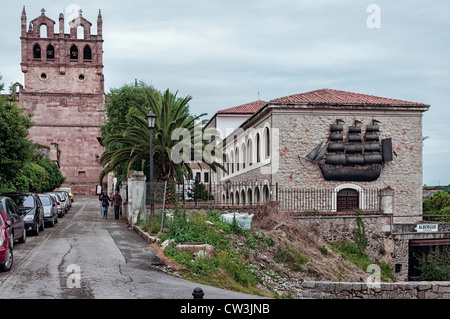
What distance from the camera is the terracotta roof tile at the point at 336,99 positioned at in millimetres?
28941

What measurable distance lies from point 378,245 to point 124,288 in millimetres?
17892

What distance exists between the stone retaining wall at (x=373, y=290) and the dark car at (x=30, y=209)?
1046 centimetres

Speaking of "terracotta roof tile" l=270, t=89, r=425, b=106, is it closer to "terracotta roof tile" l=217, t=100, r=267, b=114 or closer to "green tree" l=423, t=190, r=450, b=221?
"green tree" l=423, t=190, r=450, b=221

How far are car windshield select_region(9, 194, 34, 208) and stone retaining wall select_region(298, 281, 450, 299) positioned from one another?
36.7 ft

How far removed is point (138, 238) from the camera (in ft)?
60.5

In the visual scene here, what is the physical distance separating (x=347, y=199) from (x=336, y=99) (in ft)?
19.5

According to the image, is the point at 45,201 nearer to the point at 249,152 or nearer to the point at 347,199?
the point at 347,199

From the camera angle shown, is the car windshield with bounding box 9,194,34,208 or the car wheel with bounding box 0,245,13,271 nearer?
the car wheel with bounding box 0,245,13,271

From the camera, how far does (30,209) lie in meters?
18.8

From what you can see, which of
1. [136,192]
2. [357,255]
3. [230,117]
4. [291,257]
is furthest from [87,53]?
[291,257]

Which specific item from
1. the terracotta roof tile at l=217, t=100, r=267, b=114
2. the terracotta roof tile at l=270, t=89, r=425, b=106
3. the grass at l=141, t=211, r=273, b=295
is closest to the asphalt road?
the grass at l=141, t=211, r=273, b=295

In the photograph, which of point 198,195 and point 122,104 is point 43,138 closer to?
point 122,104

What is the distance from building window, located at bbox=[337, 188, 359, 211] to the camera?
29.0 metres

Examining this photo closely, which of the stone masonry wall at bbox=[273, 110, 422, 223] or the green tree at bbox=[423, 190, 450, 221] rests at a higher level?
the stone masonry wall at bbox=[273, 110, 422, 223]
